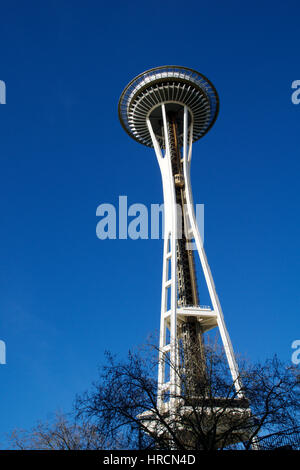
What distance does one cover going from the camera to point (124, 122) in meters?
43.1

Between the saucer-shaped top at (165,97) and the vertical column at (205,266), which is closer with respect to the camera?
the vertical column at (205,266)

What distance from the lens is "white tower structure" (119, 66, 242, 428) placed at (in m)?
30.9

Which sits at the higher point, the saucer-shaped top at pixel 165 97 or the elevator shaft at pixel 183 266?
the saucer-shaped top at pixel 165 97

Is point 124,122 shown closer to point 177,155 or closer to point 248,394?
point 177,155

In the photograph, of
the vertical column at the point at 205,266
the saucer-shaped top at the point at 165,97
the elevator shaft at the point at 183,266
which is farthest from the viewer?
the saucer-shaped top at the point at 165,97

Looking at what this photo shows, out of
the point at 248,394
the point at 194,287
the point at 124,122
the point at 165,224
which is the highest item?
the point at 124,122

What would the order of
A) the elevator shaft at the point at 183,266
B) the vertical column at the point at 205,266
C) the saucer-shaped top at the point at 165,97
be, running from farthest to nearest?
the saucer-shaped top at the point at 165,97
the elevator shaft at the point at 183,266
the vertical column at the point at 205,266

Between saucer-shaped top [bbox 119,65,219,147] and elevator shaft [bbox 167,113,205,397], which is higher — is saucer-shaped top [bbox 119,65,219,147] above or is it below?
above

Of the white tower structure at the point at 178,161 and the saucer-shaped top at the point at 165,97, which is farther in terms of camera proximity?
the saucer-shaped top at the point at 165,97

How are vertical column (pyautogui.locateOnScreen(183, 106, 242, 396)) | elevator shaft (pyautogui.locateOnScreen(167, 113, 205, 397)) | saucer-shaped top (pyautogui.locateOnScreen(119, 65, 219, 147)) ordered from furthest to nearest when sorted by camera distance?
saucer-shaped top (pyautogui.locateOnScreen(119, 65, 219, 147))
elevator shaft (pyautogui.locateOnScreen(167, 113, 205, 397))
vertical column (pyautogui.locateOnScreen(183, 106, 242, 396))

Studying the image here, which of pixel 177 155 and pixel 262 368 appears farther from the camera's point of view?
pixel 177 155

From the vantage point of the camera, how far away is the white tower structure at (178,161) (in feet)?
102
